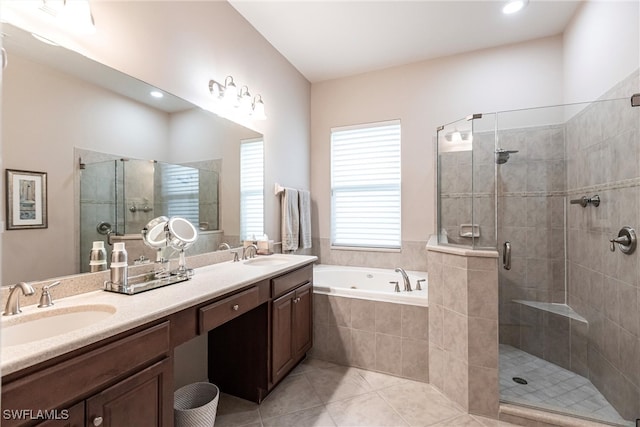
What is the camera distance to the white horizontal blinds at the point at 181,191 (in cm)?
176

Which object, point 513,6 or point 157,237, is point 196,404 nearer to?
point 157,237

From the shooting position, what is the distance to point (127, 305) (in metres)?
1.16

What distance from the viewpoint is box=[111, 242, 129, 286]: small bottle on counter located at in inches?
53.1

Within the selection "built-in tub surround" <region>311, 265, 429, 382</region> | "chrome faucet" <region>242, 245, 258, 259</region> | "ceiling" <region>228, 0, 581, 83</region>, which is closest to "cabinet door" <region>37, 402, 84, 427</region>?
"chrome faucet" <region>242, 245, 258, 259</region>

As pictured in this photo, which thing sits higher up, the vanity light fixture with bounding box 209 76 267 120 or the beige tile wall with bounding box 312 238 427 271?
the vanity light fixture with bounding box 209 76 267 120

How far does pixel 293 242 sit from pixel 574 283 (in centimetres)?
240

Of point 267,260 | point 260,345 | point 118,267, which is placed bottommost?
point 260,345

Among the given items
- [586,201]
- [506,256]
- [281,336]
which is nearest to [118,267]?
[281,336]

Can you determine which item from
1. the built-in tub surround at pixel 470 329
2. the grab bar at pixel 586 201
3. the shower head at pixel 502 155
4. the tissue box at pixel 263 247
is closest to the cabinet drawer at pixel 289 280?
the tissue box at pixel 263 247

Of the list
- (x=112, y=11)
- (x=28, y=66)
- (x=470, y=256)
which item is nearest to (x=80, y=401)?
(x=28, y=66)

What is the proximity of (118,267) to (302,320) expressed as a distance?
1339 millimetres

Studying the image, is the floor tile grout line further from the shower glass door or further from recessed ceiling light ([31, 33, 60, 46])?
recessed ceiling light ([31, 33, 60, 46])

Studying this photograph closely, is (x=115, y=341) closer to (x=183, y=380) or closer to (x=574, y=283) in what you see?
(x=183, y=380)

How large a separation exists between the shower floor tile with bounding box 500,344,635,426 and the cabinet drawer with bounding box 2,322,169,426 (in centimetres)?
203
